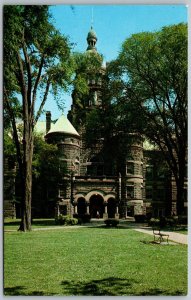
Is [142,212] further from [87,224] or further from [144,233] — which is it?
[87,224]

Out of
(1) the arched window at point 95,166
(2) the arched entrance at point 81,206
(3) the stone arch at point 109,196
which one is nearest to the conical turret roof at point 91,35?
(1) the arched window at point 95,166

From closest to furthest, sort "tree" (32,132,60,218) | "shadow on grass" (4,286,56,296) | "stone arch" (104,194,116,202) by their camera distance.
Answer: "shadow on grass" (4,286,56,296), "stone arch" (104,194,116,202), "tree" (32,132,60,218)

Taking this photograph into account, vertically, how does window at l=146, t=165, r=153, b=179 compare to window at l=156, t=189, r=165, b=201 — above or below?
above

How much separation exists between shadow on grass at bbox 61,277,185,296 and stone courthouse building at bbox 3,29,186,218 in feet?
11.3

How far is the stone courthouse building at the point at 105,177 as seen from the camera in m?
12.9

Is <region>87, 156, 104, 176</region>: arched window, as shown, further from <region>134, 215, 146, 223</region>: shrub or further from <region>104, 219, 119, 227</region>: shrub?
<region>134, 215, 146, 223</region>: shrub

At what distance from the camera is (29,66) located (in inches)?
511

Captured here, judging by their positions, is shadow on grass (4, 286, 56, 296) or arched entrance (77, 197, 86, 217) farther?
arched entrance (77, 197, 86, 217)

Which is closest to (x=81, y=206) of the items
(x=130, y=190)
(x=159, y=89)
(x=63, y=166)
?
(x=63, y=166)

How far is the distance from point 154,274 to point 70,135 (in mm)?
7666

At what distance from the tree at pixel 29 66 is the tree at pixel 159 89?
2214 millimetres

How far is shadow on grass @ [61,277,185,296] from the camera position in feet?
28.5

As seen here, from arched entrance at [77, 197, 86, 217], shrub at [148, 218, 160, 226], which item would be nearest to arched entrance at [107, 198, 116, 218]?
arched entrance at [77, 197, 86, 217]

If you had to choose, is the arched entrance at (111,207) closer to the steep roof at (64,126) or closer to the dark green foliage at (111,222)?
the dark green foliage at (111,222)
